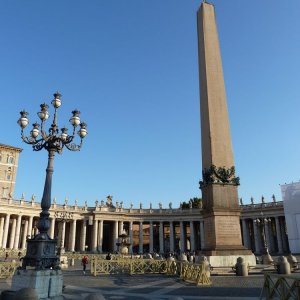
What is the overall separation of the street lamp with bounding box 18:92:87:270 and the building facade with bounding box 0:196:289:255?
47022 millimetres

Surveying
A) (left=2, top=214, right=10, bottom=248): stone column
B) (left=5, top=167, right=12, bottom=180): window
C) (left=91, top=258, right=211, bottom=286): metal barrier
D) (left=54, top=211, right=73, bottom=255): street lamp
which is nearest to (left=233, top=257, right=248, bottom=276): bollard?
(left=91, top=258, right=211, bottom=286): metal barrier

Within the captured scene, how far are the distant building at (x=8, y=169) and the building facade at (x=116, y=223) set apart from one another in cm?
961

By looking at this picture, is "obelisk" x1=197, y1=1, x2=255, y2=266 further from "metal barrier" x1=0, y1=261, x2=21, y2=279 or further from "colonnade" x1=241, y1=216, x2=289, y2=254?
"colonnade" x1=241, y1=216, x2=289, y2=254

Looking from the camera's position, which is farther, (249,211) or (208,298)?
(249,211)

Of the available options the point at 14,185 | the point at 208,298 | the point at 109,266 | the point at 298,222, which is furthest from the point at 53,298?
the point at 14,185

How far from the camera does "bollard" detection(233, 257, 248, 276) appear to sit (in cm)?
1612

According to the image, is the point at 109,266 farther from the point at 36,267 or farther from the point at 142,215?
the point at 142,215

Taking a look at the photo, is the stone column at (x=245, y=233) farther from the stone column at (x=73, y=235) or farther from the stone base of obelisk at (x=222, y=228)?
the stone base of obelisk at (x=222, y=228)

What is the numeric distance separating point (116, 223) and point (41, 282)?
210 ft

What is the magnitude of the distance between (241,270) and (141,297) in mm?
7087

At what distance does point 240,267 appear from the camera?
53.1 feet

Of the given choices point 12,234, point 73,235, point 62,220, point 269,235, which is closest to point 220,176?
point 62,220

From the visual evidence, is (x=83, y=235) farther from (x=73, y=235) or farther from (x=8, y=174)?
(x=8, y=174)

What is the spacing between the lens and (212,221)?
58.2 ft
